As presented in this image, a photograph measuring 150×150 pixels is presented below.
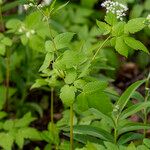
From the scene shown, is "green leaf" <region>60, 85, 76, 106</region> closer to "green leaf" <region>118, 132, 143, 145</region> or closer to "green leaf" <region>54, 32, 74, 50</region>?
"green leaf" <region>54, 32, 74, 50</region>

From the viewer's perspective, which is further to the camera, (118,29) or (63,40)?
(63,40)

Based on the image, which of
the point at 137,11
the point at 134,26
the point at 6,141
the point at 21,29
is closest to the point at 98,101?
the point at 134,26

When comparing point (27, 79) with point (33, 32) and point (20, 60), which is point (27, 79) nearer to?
point (20, 60)

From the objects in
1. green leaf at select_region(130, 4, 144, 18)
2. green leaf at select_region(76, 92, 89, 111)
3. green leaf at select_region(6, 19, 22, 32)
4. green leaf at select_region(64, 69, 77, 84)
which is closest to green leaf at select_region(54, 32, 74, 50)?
green leaf at select_region(64, 69, 77, 84)

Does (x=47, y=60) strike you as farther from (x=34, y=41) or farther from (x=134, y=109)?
(x=34, y=41)

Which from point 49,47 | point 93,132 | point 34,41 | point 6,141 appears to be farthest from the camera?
point 34,41

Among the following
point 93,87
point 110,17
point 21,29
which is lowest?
point 93,87

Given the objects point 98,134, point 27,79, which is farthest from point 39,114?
point 98,134

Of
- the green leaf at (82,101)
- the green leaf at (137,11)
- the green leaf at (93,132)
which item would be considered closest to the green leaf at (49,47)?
the green leaf at (82,101)
